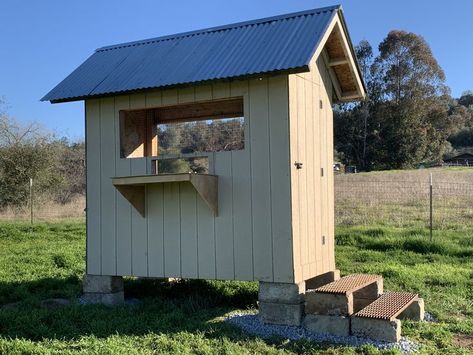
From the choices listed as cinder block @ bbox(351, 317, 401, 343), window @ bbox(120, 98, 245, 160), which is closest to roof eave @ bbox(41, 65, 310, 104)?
window @ bbox(120, 98, 245, 160)

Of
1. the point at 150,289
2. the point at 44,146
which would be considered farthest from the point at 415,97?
the point at 150,289

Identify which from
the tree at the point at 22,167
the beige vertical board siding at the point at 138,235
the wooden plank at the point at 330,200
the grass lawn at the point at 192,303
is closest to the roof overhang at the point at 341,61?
the wooden plank at the point at 330,200

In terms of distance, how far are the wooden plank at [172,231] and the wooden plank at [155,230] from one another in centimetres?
6

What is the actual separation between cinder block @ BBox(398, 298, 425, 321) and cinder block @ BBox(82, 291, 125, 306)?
3892 mm

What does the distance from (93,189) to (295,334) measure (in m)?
3.62

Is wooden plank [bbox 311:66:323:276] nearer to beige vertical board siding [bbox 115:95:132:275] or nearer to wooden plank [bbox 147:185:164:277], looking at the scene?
wooden plank [bbox 147:185:164:277]

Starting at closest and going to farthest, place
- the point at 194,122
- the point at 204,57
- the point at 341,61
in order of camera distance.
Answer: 1. the point at 204,57
2. the point at 341,61
3. the point at 194,122

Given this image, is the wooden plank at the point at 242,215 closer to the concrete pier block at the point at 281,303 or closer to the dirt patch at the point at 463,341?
the concrete pier block at the point at 281,303

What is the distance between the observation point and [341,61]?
7801 mm

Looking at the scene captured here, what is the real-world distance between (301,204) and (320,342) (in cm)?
181

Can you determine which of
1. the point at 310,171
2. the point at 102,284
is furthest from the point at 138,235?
the point at 310,171

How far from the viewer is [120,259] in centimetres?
749

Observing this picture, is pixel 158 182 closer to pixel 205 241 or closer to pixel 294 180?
pixel 205 241

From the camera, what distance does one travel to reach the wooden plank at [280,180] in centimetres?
639
